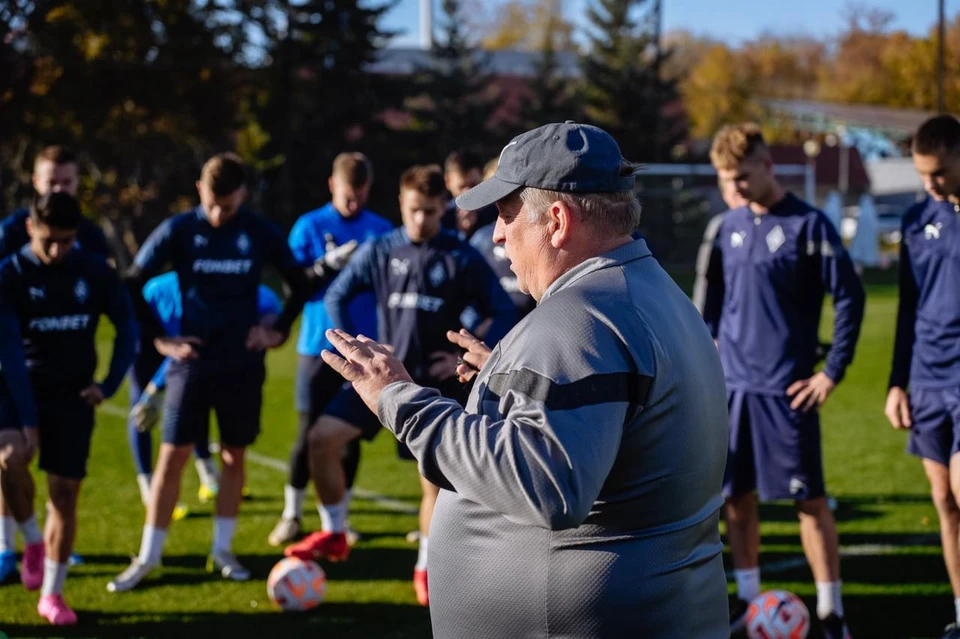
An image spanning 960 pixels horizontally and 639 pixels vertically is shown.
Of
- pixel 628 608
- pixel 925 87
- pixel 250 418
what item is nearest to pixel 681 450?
pixel 628 608

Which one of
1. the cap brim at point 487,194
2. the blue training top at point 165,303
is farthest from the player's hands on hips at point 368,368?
the blue training top at point 165,303

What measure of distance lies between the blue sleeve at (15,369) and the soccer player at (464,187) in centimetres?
282

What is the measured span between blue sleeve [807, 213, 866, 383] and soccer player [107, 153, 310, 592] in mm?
2999

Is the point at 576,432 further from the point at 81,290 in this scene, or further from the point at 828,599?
the point at 81,290

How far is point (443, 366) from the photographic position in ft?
18.0

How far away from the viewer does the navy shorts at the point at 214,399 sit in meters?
5.67

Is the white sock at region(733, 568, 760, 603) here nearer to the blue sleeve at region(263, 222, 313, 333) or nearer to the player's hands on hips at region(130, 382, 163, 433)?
the blue sleeve at region(263, 222, 313, 333)

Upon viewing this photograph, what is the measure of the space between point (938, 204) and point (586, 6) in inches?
1622

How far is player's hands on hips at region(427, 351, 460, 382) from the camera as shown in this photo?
18.0 feet

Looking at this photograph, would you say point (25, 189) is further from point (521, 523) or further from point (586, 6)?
Answer: point (521, 523)

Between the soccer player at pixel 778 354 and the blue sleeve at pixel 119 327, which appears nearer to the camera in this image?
the soccer player at pixel 778 354

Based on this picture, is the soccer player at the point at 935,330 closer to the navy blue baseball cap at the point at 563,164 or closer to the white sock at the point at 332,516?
the navy blue baseball cap at the point at 563,164

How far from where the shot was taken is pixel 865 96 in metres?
66.6

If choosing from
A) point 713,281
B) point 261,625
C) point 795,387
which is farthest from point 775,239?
point 261,625
